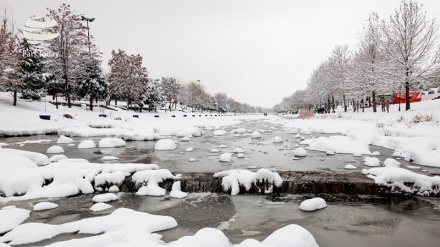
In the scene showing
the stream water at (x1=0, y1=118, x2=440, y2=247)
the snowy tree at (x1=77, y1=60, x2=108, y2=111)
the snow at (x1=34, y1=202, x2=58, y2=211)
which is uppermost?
the snowy tree at (x1=77, y1=60, x2=108, y2=111)

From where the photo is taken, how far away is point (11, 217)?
199 inches

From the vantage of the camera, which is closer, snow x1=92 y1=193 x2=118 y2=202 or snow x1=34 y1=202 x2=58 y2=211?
snow x1=34 y1=202 x2=58 y2=211

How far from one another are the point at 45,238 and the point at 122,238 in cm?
126

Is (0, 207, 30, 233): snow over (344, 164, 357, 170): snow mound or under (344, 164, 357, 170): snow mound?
under

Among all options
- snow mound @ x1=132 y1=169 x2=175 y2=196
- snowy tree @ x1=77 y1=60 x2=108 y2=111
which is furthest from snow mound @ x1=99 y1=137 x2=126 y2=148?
snowy tree @ x1=77 y1=60 x2=108 y2=111

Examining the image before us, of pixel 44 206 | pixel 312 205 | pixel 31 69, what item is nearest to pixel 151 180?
pixel 44 206

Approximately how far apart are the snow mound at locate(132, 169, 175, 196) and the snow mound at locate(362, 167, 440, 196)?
199 inches

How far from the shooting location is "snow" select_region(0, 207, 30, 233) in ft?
15.6

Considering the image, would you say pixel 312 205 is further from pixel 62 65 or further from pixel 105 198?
pixel 62 65

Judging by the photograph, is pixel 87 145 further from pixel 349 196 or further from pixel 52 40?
pixel 52 40

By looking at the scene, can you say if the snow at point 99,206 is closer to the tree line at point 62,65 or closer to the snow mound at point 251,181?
the snow mound at point 251,181

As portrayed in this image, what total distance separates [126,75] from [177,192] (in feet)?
128

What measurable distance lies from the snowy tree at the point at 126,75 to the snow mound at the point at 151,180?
3741 cm

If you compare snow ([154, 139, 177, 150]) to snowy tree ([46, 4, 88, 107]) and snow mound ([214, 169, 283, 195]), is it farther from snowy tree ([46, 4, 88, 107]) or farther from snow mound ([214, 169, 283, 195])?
snowy tree ([46, 4, 88, 107])
